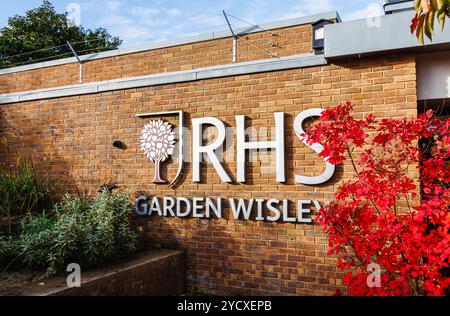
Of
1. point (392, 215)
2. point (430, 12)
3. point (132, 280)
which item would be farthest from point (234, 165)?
point (430, 12)

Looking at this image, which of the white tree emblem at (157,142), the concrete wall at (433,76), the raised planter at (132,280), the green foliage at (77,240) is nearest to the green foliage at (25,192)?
the green foliage at (77,240)

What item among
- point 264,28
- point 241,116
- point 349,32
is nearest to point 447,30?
point 349,32

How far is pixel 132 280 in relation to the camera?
423 centimetres

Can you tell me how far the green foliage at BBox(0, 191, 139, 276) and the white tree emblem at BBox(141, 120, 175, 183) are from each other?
30.8 inches

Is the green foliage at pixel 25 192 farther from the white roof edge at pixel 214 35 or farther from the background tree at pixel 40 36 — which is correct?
the background tree at pixel 40 36

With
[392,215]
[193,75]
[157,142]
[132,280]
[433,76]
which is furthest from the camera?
[157,142]

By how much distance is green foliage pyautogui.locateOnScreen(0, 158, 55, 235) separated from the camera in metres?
5.64

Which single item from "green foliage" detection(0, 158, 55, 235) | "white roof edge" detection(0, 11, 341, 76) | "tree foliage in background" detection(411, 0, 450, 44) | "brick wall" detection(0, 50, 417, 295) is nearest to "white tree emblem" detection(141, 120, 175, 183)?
"brick wall" detection(0, 50, 417, 295)

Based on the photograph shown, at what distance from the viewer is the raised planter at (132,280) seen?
11.8 ft

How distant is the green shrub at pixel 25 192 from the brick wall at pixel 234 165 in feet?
1.00

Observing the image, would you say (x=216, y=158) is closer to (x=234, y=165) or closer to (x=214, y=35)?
(x=234, y=165)

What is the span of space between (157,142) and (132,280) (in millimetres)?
2022

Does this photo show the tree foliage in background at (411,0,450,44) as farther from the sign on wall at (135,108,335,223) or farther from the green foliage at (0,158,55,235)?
the green foliage at (0,158,55,235)

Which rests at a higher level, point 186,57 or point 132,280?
point 186,57
